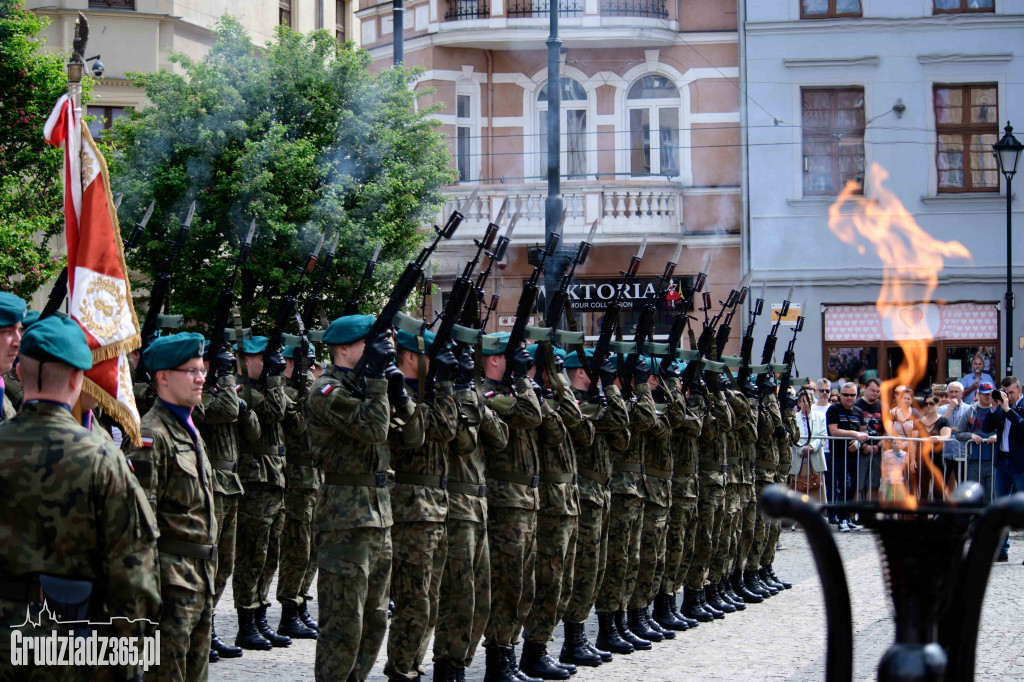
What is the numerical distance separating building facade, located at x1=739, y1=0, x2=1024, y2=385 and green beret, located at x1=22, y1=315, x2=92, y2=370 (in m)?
18.1

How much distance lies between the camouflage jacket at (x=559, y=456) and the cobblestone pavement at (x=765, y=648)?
1.00 meters

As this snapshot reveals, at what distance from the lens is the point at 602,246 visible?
2353 centimetres

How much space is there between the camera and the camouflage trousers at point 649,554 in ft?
31.7

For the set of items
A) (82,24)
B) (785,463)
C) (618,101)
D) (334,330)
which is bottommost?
(785,463)

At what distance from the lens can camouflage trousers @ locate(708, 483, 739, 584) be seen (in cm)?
1110

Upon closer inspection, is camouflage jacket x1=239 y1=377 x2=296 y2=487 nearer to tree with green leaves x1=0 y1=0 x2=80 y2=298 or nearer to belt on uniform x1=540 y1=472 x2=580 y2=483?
belt on uniform x1=540 y1=472 x2=580 y2=483

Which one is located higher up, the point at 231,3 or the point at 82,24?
the point at 231,3

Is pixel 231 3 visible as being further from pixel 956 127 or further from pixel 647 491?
pixel 647 491

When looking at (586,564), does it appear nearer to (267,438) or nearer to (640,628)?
(640,628)

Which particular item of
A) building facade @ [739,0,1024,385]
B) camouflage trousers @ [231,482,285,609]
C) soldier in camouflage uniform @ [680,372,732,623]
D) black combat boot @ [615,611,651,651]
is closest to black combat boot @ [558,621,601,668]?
black combat boot @ [615,611,651,651]

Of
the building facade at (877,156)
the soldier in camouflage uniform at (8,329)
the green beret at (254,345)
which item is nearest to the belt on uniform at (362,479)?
the soldier in camouflage uniform at (8,329)

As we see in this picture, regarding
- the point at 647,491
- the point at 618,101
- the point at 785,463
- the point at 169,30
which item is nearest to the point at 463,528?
the point at 647,491

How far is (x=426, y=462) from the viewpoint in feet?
23.4

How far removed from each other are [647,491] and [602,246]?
14.1 m
